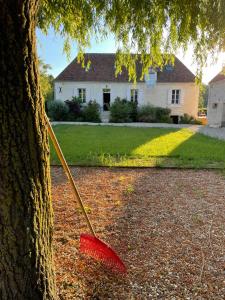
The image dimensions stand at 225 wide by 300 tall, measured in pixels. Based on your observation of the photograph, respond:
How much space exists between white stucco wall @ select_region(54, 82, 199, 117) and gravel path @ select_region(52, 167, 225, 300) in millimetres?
19429

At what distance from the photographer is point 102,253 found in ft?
7.79

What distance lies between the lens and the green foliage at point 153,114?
2225cm

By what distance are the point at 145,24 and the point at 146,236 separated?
2.67 metres

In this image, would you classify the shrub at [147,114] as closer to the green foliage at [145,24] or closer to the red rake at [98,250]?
the green foliage at [145,24]

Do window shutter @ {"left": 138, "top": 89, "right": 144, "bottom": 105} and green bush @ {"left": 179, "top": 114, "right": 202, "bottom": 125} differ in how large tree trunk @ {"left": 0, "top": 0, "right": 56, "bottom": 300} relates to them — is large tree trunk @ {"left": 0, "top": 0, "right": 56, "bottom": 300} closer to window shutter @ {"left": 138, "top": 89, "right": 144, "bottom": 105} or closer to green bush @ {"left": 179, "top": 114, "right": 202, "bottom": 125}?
green bush @ {"left": 179, "top": 114, "right": 202, "bottom": 125}

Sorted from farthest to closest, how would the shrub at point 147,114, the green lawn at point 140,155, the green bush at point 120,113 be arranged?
the shrub at point 147,114
the green bush at point 120,113
the green lawn at point 140,155

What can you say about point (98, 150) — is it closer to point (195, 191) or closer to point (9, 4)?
point (195, 191)

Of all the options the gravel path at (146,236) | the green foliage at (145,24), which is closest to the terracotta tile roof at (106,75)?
the gravel path at (146,236)

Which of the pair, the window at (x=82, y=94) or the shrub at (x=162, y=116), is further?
the window at (x=82, y=94)

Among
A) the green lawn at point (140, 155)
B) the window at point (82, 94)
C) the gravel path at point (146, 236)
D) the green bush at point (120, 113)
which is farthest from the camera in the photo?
the window at point (82, 94)

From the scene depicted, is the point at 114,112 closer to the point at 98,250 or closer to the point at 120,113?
the point at 120,113

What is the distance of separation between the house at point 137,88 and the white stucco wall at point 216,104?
3.51 m

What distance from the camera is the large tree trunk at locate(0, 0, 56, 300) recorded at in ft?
4.44

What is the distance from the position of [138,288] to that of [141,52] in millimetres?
3068
